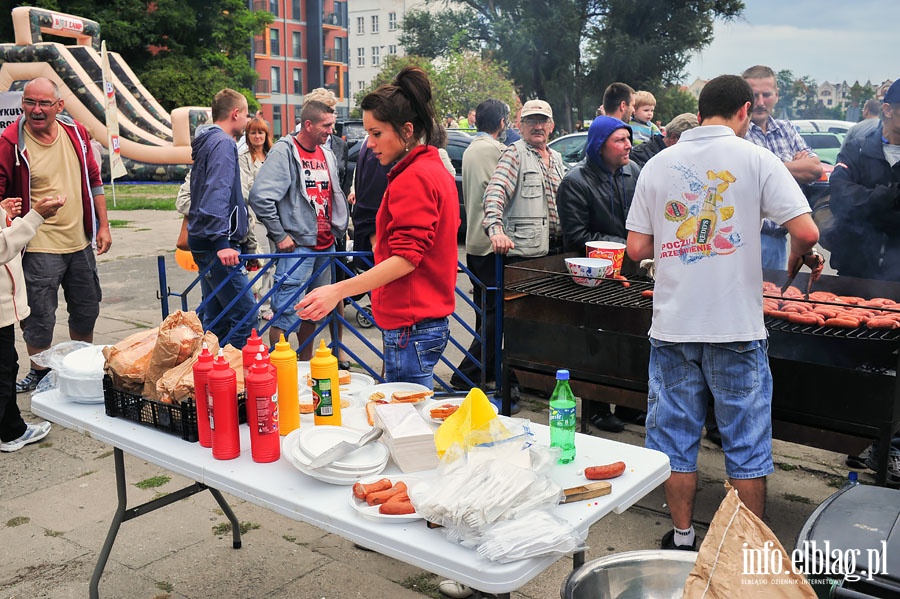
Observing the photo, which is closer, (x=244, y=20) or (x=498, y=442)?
(x=498, y=442)

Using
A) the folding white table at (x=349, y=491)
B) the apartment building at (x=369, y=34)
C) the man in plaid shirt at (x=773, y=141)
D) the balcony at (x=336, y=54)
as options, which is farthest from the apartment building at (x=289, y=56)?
the folding white table at (x=349, y=491)

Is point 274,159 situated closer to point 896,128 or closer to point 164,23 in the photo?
point 896,128

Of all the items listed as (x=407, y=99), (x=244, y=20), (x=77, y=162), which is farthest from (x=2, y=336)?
(x=244, y=20)

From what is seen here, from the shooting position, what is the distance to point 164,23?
112ft

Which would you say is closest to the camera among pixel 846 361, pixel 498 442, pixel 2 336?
pixel 498 442

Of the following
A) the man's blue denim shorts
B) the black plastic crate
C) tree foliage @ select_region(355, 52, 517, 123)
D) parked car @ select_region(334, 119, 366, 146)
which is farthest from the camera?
tree foliage @ select_region(355, 52, 517, 123)

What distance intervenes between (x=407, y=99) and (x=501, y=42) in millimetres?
22615

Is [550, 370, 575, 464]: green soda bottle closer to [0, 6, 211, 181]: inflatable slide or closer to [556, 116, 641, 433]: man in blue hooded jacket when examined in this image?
[556, 116, 641, 433]: man in blue hooded jacket

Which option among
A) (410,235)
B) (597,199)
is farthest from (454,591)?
(597,199)

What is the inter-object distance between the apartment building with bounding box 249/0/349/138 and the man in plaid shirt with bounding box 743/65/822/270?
205 ft

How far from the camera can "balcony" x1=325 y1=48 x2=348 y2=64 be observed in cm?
7150

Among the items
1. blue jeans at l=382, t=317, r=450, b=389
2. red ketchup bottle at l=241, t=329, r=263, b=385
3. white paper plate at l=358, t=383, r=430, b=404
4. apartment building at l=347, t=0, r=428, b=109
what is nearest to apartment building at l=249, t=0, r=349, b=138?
apartment building at l=347, t=0, r=428, b=109

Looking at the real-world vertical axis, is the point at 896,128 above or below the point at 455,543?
above

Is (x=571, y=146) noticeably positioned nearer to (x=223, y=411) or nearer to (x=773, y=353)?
A: (x=773, y=353)
